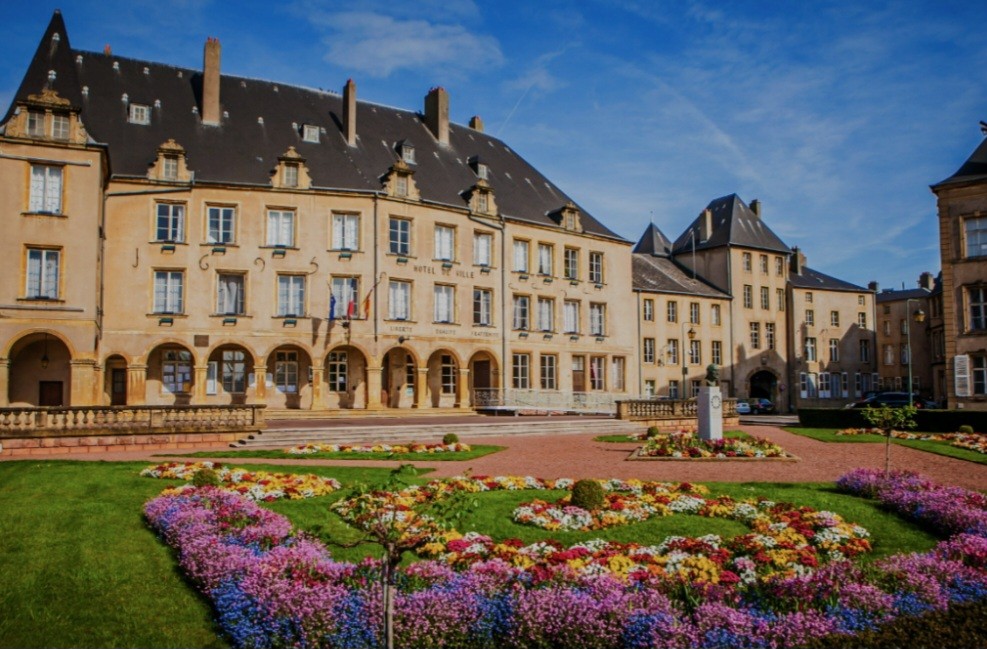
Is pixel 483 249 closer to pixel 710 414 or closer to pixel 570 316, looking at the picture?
pixel 570 316

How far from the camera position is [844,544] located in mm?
10625

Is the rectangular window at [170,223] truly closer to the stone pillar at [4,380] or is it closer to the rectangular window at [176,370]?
the rectangular window at [176,370]

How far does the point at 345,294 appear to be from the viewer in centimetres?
3784

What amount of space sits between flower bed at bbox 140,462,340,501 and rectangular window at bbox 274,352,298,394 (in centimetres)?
2028

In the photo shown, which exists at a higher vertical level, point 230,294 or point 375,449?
point 230,294

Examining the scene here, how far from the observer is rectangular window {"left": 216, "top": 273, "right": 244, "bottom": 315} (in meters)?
35.8

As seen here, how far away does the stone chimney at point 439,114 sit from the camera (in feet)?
149

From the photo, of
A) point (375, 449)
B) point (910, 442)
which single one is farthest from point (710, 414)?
point (375, 449)

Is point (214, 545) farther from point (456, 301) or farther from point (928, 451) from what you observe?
point (456, 301)

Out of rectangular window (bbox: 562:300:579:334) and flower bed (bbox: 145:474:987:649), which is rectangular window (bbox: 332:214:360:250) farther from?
flower bed (bbox: 145:474:987:649)

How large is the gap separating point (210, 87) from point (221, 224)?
24.2 feet

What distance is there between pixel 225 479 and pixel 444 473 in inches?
184

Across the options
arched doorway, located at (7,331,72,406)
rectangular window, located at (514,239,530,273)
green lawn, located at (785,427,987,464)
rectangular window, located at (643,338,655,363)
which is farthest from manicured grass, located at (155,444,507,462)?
rectangular window, located at (643,338,655,363)

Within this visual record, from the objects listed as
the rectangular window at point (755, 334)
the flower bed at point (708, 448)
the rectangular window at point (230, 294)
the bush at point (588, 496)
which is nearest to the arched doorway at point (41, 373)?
the rectangular window at point (230, 294)
